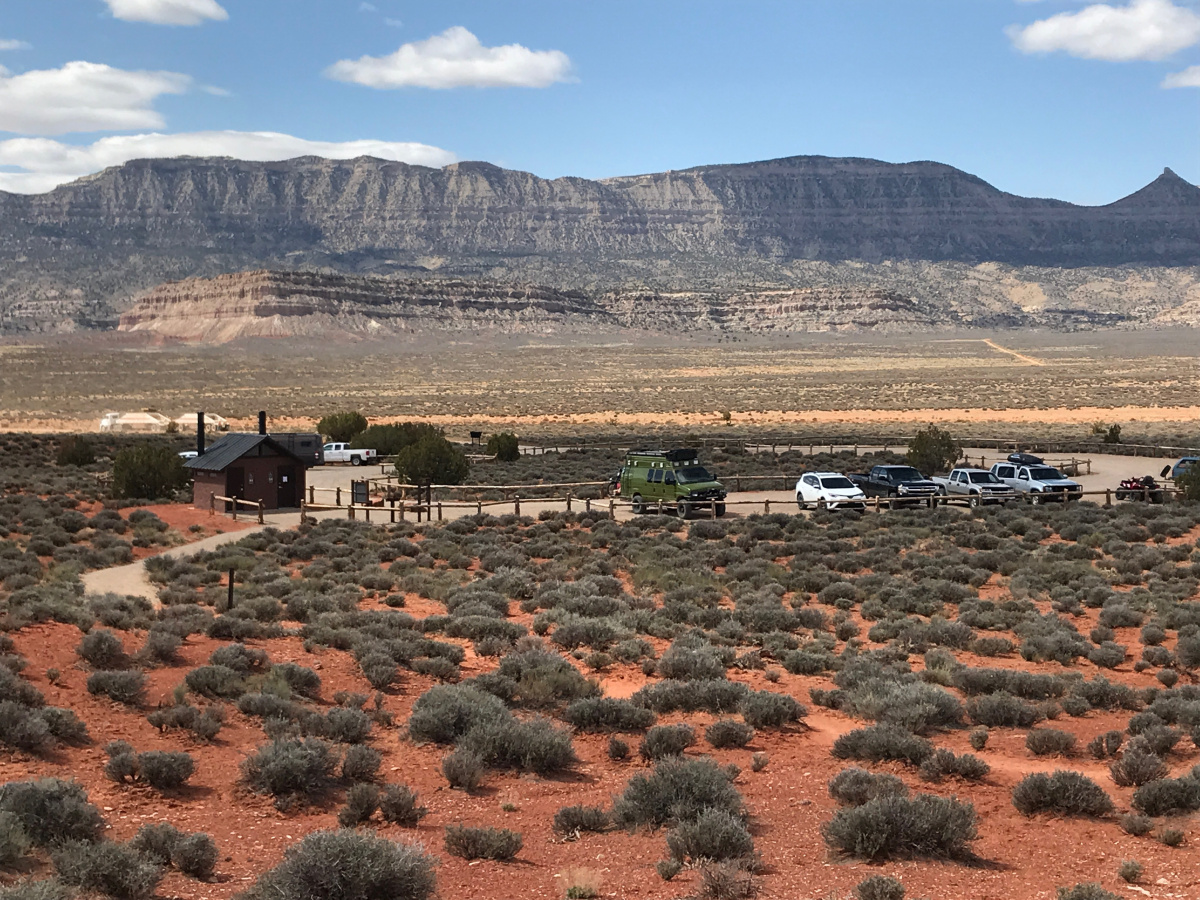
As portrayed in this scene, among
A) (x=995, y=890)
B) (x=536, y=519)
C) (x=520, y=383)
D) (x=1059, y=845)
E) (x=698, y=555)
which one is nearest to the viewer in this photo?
(x=995, y=890)

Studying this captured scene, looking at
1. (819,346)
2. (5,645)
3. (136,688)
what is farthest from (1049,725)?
(819,346)

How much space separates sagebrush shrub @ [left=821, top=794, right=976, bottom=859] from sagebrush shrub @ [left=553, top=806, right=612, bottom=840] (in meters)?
2.00

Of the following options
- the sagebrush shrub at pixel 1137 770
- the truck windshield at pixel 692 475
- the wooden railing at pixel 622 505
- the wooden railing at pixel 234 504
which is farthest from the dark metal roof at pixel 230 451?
the sagebrush shrub at pixel 1137 770

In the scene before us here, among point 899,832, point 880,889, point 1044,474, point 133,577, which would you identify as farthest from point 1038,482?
point 880,889

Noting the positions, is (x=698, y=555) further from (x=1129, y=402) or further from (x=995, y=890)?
(x=1129, y=402)

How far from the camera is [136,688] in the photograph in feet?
45.8

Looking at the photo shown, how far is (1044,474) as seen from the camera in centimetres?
3975

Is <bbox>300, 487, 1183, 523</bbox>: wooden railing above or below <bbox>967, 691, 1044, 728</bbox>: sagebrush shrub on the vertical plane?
below

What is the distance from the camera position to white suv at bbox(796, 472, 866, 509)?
1447 inches

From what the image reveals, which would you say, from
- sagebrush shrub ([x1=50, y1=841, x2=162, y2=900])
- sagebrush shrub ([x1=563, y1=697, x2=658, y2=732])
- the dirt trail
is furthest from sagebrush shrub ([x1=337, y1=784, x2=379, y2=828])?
the dirt trail

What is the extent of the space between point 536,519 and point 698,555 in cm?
770

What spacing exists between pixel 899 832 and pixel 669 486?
26.7 metres

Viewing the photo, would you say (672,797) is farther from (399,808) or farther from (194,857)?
(194,857)

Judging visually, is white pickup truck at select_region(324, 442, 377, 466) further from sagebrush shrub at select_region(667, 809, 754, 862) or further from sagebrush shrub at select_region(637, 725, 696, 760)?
sagebrush shrub at select_region(667, 809, 754, 862)
